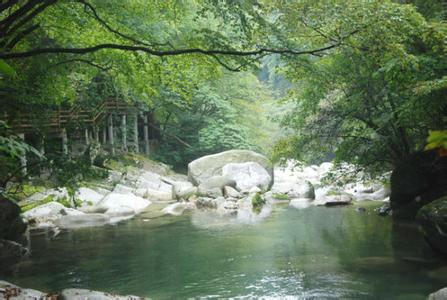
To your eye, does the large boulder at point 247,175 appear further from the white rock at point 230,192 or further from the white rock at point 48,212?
the white rock at point 48,212

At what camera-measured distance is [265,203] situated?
19516 millimetres

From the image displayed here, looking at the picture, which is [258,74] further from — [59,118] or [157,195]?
[157,195]

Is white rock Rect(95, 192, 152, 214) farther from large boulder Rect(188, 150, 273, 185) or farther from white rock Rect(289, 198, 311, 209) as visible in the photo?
white rock Rect(289, 198, 311, 209)

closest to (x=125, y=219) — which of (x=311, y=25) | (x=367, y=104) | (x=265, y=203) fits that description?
(x=265, y=203)

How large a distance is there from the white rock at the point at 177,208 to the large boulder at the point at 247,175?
11.2ft

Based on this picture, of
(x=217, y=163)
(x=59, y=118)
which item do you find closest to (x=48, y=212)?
(x=59, y=118)

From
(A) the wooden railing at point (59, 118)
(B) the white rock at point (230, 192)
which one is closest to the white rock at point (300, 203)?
(B) the white rock at point (230, 192)

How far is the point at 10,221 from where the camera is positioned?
1087 centimetres

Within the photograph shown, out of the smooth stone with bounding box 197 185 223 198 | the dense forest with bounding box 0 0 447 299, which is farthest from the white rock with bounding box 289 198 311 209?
the smooth stone with bounding box 197 185 223 198

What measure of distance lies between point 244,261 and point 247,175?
1302 cm

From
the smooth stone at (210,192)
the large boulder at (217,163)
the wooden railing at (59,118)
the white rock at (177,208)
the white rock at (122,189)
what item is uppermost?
the wooden railing at (59,118)

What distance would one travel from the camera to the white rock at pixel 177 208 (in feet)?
57.4

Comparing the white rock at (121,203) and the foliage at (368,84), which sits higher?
the foliage at (368,84)

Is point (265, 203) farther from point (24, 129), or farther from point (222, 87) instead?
point (222, 87)
